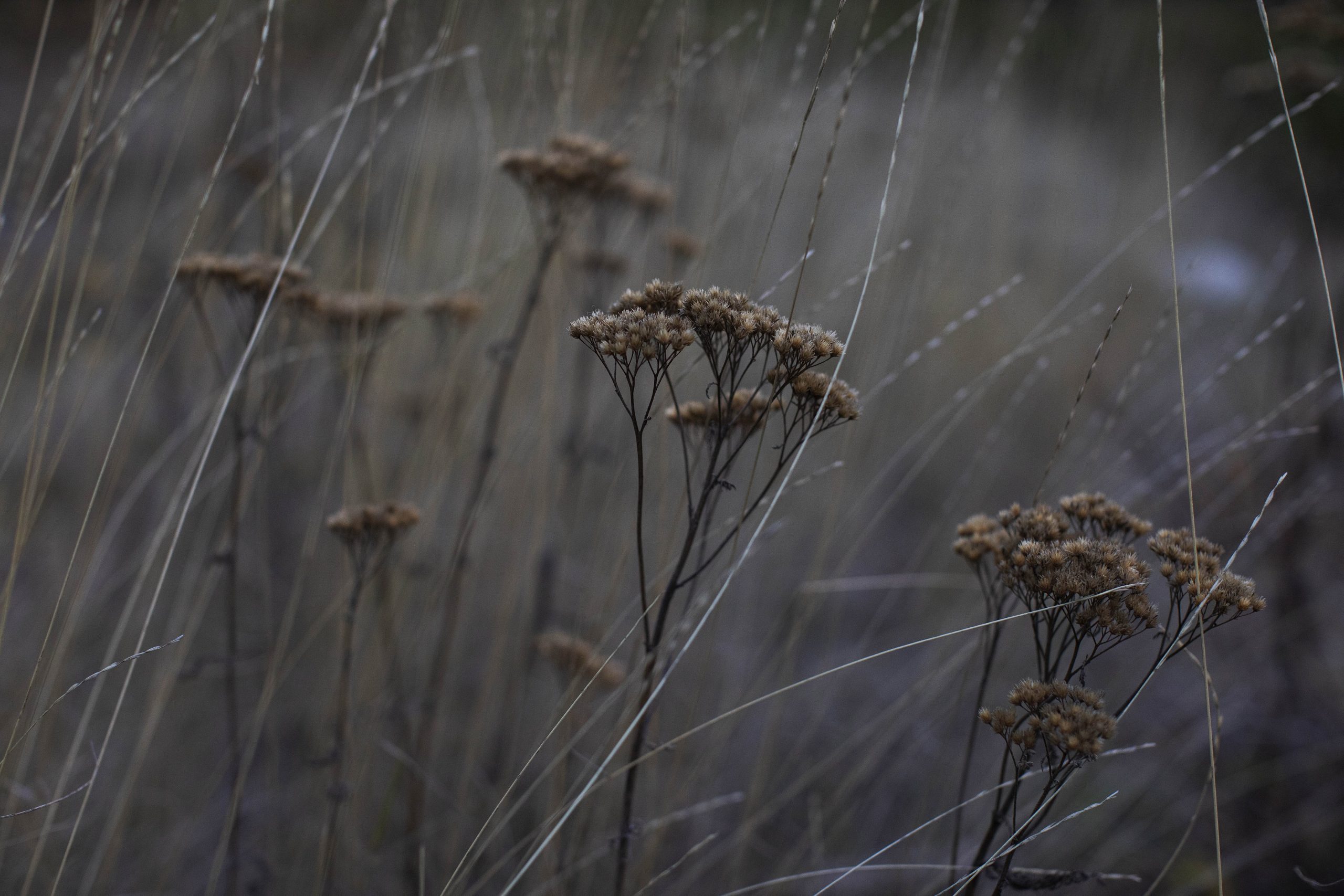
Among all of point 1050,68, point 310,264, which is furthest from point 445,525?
point 1050,68

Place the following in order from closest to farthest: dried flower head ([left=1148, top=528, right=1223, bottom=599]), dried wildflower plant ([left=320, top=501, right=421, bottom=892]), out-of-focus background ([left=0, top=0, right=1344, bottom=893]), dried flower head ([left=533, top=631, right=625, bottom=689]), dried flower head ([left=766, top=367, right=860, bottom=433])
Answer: dried flower head ([left=1148, top=528, right=1223, bottom=599])
dried flower head ([left=766, top=367, right=860, bottom=433])
dried wildflower plant ([left=320, top=501, right=421, bottom=892])
out-of-focus background ([left=0, top=0, right=1344, bottom=893])
dried flower head ([left=533, top=631, right=625, bottom=689])

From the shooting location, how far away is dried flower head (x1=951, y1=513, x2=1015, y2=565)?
1.19m

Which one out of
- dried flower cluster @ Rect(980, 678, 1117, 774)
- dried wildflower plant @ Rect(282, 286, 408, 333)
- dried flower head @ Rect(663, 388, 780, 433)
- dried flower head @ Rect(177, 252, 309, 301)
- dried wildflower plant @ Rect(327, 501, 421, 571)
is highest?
dried flower head @ Rect(177, 252, 309, 301)

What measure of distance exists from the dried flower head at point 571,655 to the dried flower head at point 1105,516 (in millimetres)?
918

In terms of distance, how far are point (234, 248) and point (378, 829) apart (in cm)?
313

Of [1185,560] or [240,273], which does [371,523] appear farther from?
[1185,560]

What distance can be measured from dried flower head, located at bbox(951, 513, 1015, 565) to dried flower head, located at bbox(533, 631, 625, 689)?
2.47 feet

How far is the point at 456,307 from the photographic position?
1935 millimetres

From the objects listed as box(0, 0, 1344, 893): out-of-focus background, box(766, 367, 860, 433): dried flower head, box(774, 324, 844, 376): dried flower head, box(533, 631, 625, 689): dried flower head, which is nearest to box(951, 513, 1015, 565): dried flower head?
box(0, 0, 1344, 893): out-of-focus background

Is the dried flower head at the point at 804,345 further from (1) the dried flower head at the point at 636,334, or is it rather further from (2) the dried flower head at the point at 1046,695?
(2) the dried flower head at the point at 1046,695

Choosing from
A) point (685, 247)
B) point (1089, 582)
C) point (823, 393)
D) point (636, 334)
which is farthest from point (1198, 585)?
point (685, 247)

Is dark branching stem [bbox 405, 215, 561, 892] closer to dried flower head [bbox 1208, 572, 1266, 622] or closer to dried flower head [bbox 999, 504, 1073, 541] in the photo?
dried flower head [bbox 999, 504, 1073, 541]

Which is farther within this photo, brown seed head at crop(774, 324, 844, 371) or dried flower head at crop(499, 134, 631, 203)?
dried flower head at crop(499, 134, 631, 203)

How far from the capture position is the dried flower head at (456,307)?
193 centimetres
